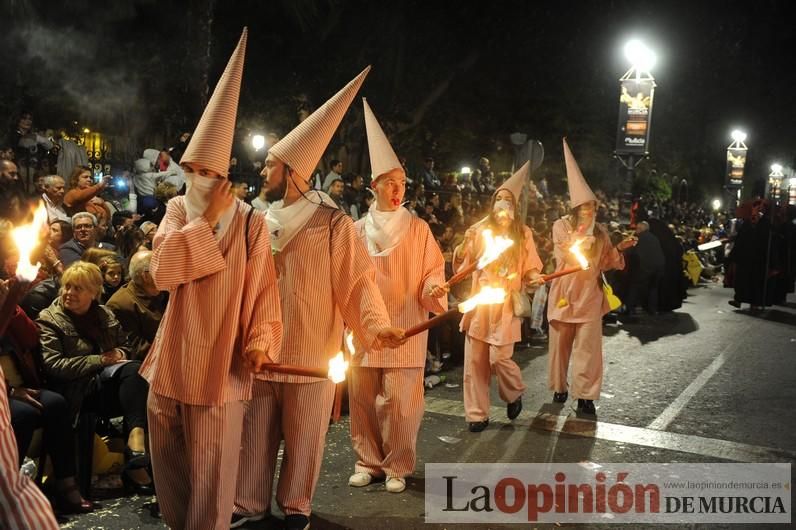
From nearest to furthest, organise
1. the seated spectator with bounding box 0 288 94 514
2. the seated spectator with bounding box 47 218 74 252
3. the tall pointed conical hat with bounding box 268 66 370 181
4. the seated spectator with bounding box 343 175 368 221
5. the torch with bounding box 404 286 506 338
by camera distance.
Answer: the torch with bounding box 404 286 506 338
the tall pointed conical hat with bounding box 268 66 370 181
the seated spectator with bounding box 0 288 94 514
the seated spectator with bounding box 47 218 74 252
the seated spectator with bounding box 343 175 368 221

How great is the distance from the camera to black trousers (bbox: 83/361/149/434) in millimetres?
5234

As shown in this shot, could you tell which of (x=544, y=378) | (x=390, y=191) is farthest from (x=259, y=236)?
(x=544, y=378)

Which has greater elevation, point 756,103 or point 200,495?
point 756,103

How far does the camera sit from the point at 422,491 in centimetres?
534

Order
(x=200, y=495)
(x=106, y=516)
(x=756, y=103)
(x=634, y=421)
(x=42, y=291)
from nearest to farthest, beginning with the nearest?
(x=200, y=495)
(x=106, y=516)
(x=42, y=291)
(x=634, y=421)
(x=756, y=103)

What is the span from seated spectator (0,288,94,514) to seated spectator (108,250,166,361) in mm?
→ 944

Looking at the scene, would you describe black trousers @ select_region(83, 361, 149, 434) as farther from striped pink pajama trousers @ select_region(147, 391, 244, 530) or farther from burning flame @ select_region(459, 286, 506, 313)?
burning flame @ select_region(459, 286, 506, 313)

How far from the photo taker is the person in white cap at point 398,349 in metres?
5.42

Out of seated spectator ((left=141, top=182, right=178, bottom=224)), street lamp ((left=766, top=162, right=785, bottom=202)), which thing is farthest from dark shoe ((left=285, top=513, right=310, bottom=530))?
street lamp ((left=766, top=162, right=785, bottom=202))

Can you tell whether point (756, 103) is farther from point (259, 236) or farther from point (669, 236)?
point (259, 236)

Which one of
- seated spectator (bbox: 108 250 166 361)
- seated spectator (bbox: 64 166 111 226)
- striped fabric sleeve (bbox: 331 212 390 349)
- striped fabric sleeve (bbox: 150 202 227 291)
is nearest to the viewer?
striped fabric sleeve (bbox: 150 202 227 291)

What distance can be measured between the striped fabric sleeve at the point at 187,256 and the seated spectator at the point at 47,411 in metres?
1.54

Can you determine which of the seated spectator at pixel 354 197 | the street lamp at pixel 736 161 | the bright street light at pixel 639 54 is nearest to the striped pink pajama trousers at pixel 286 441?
the seated spectator at pixel 354 197

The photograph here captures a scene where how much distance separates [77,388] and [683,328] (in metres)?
11.3
